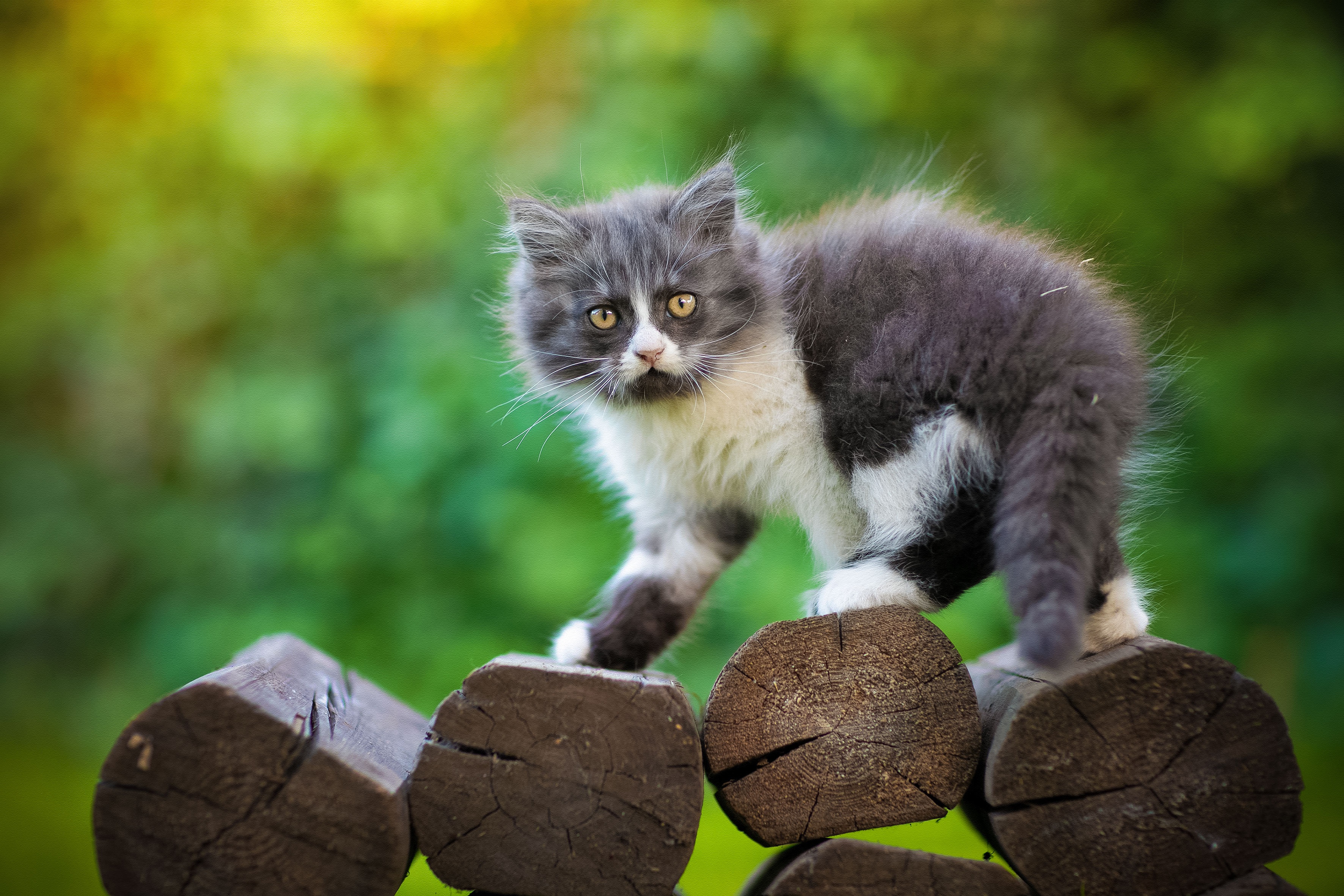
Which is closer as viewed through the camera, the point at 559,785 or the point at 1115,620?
the point at 559,785

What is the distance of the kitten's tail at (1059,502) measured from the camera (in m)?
1.39

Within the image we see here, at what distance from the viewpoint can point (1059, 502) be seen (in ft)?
4.99

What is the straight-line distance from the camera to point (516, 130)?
4148 mm

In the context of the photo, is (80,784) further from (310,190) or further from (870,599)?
(870,599)

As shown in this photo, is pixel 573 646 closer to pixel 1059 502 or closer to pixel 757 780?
pixel 757 780

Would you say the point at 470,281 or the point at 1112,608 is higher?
the point at 470,281

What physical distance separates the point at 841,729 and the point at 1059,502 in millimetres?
519

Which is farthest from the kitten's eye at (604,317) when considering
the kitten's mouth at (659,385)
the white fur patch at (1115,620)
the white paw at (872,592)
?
the white fur patch at (1115,620)

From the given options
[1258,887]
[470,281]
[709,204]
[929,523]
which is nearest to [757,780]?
[929,523]

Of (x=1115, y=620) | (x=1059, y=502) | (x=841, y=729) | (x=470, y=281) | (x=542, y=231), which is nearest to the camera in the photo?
(x=1059, y=502)

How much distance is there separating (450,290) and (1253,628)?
348 centimetres

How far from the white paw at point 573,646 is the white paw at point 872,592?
0.61 meters

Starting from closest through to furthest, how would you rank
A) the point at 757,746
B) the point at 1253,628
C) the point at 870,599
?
the point at 757,746
the point at 870,599
the point at 1253,628

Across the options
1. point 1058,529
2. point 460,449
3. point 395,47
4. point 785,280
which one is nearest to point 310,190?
point 395,47
